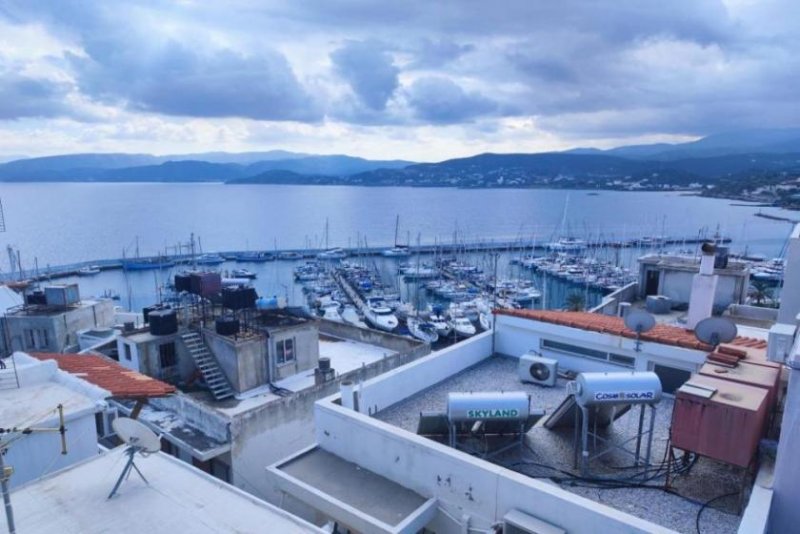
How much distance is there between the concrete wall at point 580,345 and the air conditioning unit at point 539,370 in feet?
3.50

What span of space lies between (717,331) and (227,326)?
47.0 ft

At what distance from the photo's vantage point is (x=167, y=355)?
17.4m

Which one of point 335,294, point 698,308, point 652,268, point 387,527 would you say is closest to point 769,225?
point 335,294

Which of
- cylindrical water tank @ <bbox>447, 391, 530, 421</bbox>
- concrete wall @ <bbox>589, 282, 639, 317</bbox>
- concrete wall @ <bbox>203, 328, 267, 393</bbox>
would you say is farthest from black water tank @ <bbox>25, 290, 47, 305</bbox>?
concrete wall @ <bbox>589, 282, 639, 317</bbox>

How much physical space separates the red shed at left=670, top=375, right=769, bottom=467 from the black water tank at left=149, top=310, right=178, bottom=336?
15966 millimetres

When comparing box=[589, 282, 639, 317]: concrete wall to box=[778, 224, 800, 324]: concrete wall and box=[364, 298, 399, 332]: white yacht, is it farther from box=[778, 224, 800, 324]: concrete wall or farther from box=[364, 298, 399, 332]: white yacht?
box=[364, 298, 399, 332]: white yacht

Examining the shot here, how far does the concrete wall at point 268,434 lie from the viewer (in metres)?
13.7

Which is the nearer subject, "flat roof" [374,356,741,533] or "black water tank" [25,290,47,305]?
"flat roof" [374,356,741,533]

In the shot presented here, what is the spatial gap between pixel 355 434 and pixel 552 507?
360 centimetres

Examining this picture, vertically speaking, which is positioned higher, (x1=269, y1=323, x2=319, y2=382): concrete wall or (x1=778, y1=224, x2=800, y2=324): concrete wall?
(x1=778, y1=224, x2=800, y2=324): concrete wall

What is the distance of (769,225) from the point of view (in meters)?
141

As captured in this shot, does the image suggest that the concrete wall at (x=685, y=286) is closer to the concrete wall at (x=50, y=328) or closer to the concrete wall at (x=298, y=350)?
the concrete wall at (x=298, y=350)

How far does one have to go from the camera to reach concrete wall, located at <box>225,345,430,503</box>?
13734 mm

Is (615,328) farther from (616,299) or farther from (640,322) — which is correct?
(616,299)
